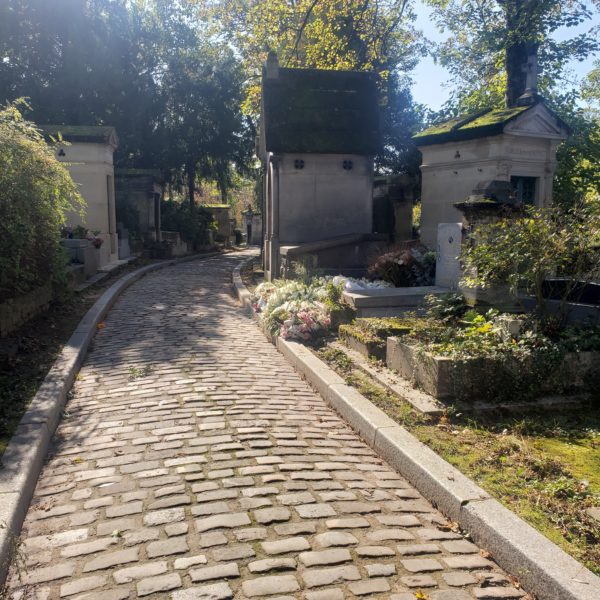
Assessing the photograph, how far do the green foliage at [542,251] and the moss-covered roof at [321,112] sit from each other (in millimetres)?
9682

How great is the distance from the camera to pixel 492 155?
1262cm

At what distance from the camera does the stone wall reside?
7614mm

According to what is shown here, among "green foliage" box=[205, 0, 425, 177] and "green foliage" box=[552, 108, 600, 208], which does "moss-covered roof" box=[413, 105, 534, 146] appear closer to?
"green foliage" box=[552, 108, 600, 208]

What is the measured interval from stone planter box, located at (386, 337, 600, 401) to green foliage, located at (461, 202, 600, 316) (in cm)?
81

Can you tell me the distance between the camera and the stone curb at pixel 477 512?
9.09 feet

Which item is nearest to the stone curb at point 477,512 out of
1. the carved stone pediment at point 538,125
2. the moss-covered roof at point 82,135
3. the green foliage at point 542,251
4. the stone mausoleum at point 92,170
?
the green foliage at point 542,251

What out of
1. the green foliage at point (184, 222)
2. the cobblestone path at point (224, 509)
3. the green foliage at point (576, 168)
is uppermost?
the green foliage at point (576, 168)

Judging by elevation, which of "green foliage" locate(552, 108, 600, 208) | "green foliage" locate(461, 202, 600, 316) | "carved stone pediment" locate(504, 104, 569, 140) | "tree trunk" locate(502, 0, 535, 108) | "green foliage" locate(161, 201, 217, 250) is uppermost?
→ "tree trunk" locate(502, 0, 535, 108)

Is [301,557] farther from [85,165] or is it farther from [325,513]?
[85,165]

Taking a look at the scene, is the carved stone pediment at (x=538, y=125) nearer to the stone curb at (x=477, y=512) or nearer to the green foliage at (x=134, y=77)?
the stone curb at (x=477, y=512)

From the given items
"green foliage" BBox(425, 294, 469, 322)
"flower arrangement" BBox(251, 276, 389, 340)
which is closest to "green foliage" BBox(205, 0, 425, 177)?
"flower arrangement" BBox(251, 276, 389, 340)

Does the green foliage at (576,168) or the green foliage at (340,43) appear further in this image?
the green foliage at (340,43)

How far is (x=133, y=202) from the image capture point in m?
24.1

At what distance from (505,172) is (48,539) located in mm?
11866
